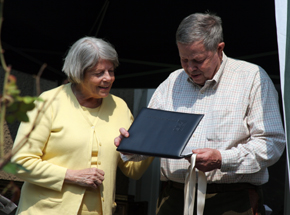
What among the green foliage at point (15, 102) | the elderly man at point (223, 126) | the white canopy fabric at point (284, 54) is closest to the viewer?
the green foliage at point (15, 102)

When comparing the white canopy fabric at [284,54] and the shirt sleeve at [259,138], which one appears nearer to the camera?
the white canopy fabric at [284,54]

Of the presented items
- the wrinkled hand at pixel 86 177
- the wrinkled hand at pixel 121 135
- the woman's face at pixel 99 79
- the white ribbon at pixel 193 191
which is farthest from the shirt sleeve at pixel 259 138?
the woman's face at pixel 99 79

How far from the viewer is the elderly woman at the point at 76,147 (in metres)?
2.21

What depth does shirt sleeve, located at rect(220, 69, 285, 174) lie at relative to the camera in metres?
2.03

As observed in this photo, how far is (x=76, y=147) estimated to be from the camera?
89.5 inches

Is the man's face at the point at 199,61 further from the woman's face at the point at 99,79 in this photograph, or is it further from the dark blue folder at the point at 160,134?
the woman's face at the point at 99,79

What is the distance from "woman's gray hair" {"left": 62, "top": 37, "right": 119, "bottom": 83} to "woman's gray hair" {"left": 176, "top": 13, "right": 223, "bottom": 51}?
1.49 ft

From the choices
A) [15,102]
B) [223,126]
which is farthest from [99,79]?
[15,102]

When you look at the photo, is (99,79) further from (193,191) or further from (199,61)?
(193,191)

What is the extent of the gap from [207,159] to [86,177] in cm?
70

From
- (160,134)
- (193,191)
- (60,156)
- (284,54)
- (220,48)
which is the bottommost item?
(193,191)

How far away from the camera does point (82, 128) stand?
2.34 m

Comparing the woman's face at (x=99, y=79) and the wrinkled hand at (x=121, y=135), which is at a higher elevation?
the woman's face at (x=99, y=79)

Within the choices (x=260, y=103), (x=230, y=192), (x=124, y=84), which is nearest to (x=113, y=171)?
(x=230, y=192)
